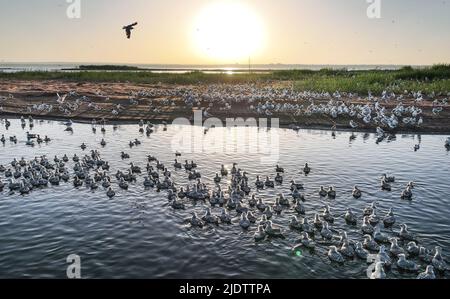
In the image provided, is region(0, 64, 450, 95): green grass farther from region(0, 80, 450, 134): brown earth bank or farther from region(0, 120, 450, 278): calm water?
region(0, 120, 450, 278): calm water

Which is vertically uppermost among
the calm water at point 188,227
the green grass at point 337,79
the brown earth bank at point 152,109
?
the green grass at point 337,79

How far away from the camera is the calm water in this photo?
17.6 meters

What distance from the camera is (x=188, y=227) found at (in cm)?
2130

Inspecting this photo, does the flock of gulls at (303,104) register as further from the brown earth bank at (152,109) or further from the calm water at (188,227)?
the calm water at (188,227)

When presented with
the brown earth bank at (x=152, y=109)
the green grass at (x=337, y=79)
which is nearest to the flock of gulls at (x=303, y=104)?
the brown earth bank at (x=152, y=109)

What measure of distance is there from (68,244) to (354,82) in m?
63.9

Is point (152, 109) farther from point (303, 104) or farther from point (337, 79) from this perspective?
point (337, 79)

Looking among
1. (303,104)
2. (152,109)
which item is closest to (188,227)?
(152,109)

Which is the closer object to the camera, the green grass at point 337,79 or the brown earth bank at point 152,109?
the brown earth bank at point 152,109

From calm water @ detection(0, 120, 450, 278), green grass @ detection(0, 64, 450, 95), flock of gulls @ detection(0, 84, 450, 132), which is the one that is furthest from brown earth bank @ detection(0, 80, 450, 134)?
calm water @ detection(0, 120, 450, 278)

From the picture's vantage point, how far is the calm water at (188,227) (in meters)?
17.6

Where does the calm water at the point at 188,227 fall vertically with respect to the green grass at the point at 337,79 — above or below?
below

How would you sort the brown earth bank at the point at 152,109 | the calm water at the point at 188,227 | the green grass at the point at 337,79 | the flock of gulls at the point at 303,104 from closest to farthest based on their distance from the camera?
the calm water at the point at 188,227 → the brown earth bank at the point at 152,109 → the flock of gulls at the point at 303,104 → the green grass at the point at 337,79
